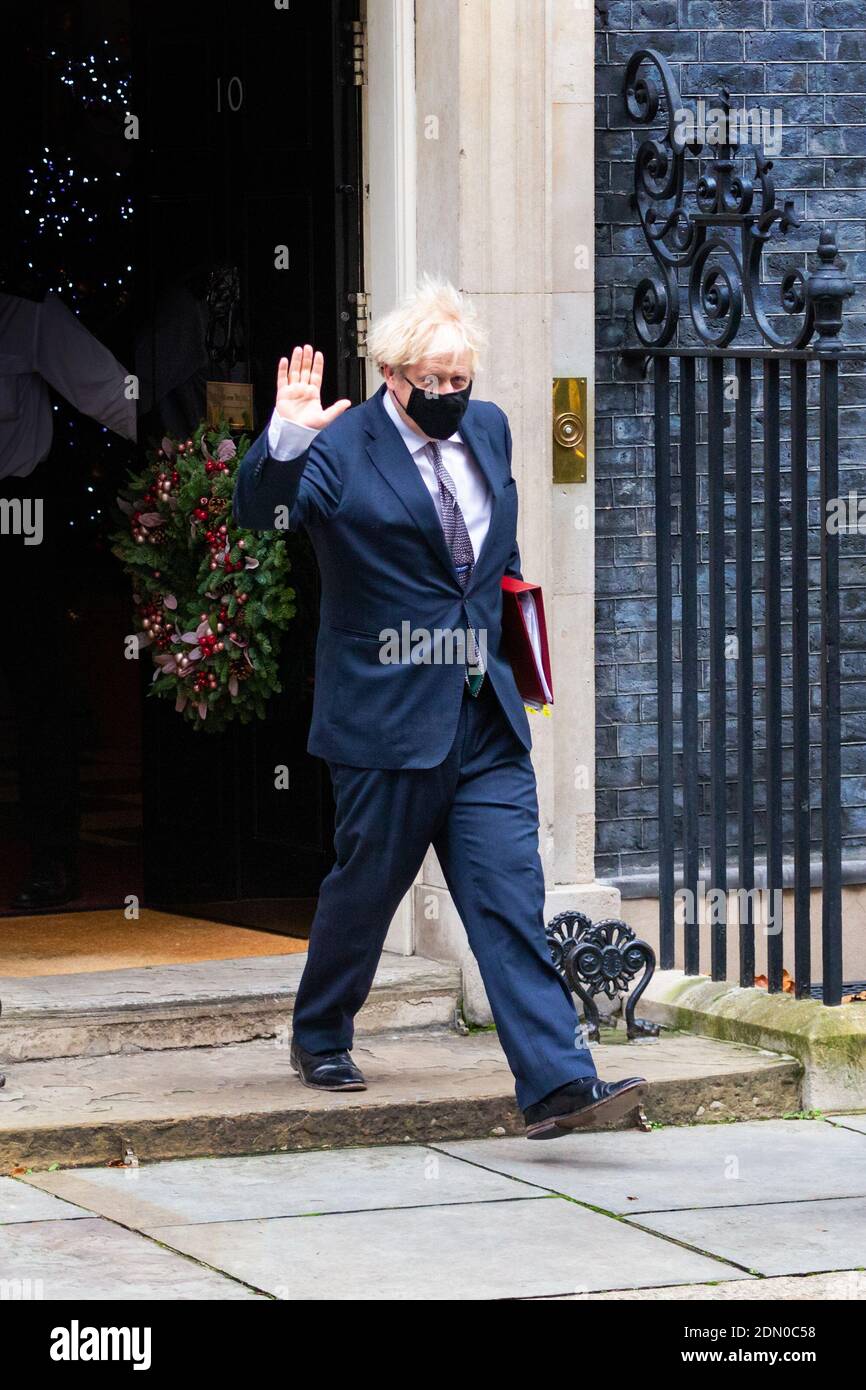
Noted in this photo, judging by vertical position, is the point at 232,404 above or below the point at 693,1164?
above

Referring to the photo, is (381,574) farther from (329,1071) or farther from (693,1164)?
(693,1164)

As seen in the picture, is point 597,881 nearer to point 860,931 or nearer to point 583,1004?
point 583,1004

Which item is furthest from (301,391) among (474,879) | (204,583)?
(204,583)

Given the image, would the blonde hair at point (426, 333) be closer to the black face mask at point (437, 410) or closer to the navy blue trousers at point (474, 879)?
the black face mask at point (437, 410)

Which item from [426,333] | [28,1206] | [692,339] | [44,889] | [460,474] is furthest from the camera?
[44,889]

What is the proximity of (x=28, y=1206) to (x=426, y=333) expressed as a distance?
2.17 m

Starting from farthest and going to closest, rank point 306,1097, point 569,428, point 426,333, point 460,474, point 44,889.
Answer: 1. point 44,889
2. point 569,428
3. point 306,1097
4. point 460,474
5. point 426,333

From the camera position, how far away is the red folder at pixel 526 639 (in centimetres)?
570

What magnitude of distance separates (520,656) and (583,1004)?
4.67 feet

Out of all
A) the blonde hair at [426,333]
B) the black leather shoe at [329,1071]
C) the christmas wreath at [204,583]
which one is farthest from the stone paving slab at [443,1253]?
the christmas wreath at [204,583]

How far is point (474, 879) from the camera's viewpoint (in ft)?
18.2

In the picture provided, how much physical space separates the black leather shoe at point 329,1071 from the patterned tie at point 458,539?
1.04m

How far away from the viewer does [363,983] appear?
5809 millimetres

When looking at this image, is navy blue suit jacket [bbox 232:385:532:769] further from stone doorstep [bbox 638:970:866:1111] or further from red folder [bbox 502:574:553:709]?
stone doorstep [bbox 638:970:866:1111]
